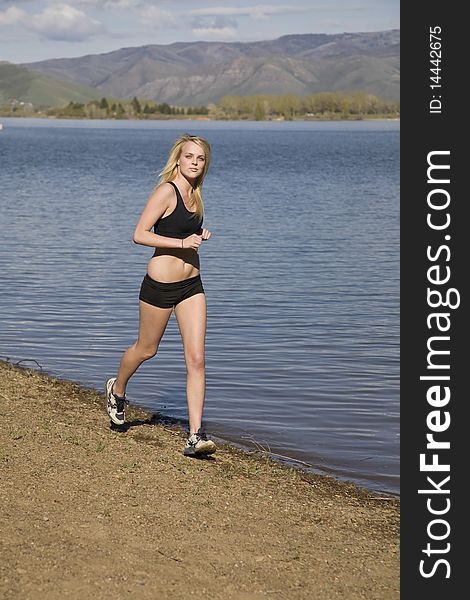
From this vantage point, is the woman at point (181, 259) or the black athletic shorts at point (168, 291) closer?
the woman at point (181, 259)

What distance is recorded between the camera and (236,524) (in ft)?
19.6

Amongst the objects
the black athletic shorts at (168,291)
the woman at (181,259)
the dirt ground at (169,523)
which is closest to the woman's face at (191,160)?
the woman at (181,259)

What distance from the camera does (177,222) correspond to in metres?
6.89

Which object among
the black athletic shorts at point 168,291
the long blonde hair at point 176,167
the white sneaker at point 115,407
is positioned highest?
the long blonde hair at point 176,167

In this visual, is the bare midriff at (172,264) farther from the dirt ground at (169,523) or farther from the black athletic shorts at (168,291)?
the dirt ground at (169,523)

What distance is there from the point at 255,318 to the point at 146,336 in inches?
255

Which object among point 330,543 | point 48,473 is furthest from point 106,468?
point 330,543

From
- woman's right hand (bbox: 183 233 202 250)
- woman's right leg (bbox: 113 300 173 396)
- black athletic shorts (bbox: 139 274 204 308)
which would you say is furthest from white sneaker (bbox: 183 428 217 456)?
woman's right hand (bbox: 183 233 202 250)

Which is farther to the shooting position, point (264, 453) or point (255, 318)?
point (255, 318)

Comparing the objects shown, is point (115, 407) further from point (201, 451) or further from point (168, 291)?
point (168, 291)

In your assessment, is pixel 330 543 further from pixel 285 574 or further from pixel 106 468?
pixel 106 468

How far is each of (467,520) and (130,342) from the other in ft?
22.6

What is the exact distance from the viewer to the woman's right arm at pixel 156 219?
22.3 feet

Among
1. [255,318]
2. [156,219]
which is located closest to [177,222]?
[156,219]
